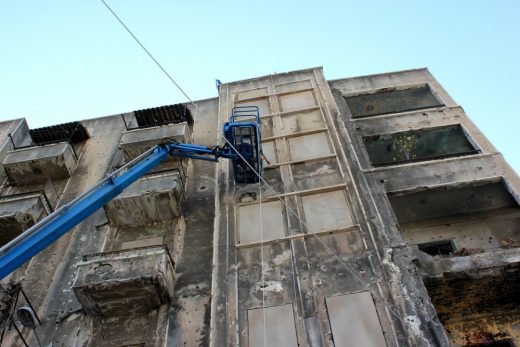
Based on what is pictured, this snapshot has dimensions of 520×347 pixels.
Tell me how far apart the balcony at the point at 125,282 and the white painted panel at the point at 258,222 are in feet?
7.10

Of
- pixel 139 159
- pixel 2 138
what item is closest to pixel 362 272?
pixel 139 159

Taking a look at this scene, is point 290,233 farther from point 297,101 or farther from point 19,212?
point 19,212

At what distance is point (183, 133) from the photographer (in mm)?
15594

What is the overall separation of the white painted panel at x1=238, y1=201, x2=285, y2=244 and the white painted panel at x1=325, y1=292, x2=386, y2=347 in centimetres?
251

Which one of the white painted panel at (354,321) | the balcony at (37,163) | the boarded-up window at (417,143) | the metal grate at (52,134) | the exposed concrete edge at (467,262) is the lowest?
the white painted panel at (354,321)

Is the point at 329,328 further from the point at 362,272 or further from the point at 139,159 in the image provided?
the point at 139,159

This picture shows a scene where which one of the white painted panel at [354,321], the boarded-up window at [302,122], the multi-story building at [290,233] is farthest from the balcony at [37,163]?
the white painted panel at [354,321]

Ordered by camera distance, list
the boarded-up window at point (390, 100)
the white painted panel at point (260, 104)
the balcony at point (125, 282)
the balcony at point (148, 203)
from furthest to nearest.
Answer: the boarded-up window at point (390, 100) < the white painted panel at point (260, 104) < the balcony at point (148, 203) < the balcony at point (125, 282)

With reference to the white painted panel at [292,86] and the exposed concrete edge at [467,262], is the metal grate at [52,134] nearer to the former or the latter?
the white painted panel at [292,86]

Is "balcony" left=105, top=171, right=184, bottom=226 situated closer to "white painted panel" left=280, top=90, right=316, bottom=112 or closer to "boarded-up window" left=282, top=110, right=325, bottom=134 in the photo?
"boarded-up window" left=282, top=110, right=325, bottom=134

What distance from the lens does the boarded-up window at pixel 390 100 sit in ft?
57.7

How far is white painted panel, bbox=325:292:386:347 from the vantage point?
28.8 ft

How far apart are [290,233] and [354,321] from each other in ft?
9.41

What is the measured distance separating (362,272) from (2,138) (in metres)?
15.3
